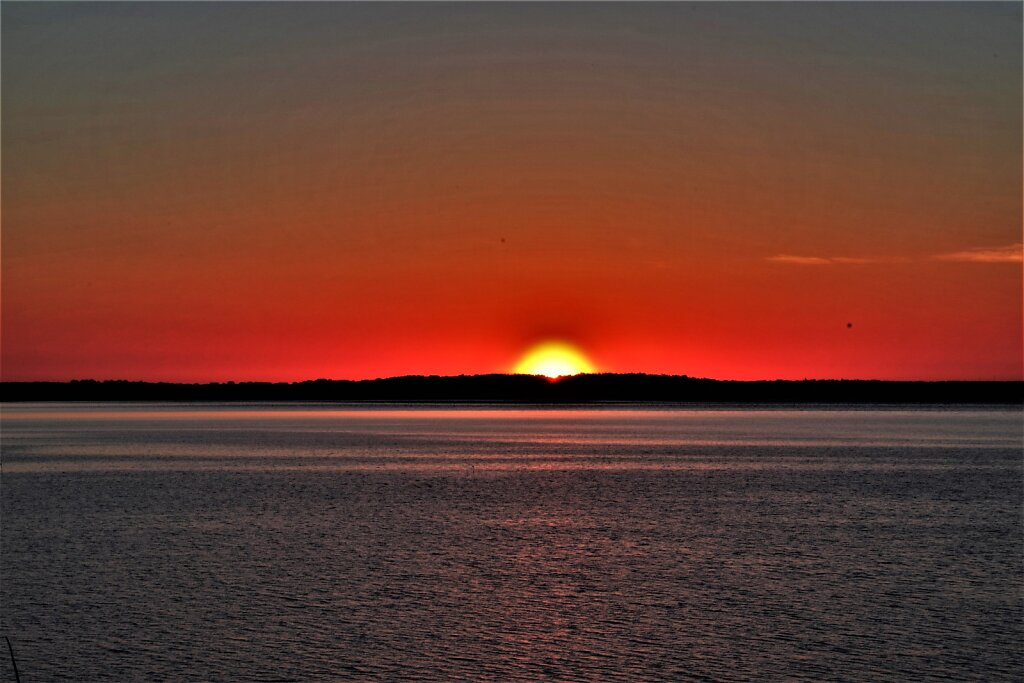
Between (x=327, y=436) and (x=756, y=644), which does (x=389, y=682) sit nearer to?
(x=756, y=644)

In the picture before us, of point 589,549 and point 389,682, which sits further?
point 589,549

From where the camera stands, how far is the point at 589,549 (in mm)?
38500

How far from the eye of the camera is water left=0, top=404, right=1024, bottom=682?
935 inches

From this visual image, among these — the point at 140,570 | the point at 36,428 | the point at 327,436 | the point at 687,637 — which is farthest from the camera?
the point at 36,428

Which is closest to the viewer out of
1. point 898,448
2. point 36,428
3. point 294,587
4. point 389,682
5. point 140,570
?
point 389,682

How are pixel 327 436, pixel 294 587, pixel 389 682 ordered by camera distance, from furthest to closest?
pixel 327 436
pixel 294 587
pixel 389 682

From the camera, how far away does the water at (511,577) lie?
2375 centimetres

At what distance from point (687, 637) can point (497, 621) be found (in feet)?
14.5

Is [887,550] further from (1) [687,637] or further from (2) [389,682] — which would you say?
(2) [389,682]

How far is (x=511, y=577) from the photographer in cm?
→ 3278

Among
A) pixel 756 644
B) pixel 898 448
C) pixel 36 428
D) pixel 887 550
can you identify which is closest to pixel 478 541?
pixel 887 550

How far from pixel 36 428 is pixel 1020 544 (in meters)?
145

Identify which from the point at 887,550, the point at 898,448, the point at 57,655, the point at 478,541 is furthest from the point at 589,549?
the point at 898,448

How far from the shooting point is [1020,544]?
132ft
